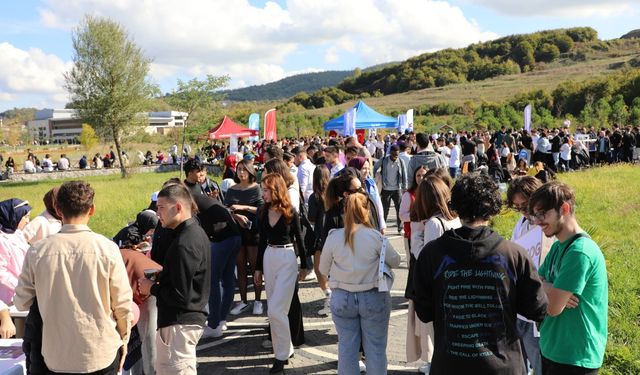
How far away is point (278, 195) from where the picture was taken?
5168mm

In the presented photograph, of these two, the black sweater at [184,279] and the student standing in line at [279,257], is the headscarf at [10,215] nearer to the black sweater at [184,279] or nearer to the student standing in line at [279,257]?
the black sweater at [184,279]

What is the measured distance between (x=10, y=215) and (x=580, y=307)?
16.0ft

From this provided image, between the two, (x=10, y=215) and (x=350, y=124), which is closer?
(x=10, y=215)

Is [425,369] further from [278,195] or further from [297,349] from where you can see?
[278,195]

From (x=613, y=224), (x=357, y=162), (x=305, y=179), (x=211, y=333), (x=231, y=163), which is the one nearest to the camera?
(x=211, y=333)

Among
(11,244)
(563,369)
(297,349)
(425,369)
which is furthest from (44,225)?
(563,369)

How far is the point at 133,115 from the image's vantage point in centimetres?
3297

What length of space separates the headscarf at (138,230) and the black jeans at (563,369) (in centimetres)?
398

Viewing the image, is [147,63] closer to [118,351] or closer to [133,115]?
[133,115]

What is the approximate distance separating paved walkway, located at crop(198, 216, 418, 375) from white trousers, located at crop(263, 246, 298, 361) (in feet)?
0.91

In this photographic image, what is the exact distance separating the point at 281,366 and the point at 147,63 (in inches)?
1257

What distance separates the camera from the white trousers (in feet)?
16.2

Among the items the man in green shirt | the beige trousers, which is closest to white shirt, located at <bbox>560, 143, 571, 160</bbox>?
the man in green shirt

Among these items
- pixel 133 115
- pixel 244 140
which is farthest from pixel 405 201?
pixel 133 115
